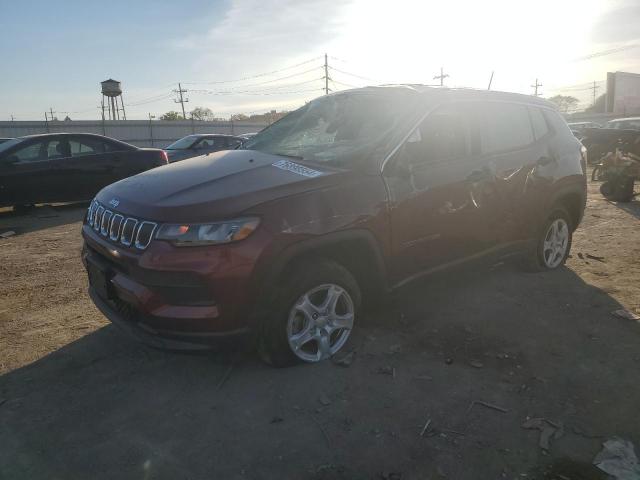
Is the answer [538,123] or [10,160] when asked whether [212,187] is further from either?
[10,160]

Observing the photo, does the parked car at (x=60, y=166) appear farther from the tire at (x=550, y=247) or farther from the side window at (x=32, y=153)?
the tire at (x=550, y=247)

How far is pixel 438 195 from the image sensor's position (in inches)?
134

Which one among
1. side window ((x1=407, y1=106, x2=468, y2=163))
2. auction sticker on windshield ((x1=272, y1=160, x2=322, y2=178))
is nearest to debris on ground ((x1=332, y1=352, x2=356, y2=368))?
auction sticker on windshield ((x1=272, y1=160, x2=322, y2=178))

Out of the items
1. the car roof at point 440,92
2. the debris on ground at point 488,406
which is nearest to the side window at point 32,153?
the car roof at point 440,92

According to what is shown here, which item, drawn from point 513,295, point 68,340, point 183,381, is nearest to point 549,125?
point 513,295

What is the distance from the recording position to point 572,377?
292 cm

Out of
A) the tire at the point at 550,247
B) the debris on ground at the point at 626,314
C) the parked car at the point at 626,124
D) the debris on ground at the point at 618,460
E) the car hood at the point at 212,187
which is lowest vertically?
the debris on ground at the point at 618,460

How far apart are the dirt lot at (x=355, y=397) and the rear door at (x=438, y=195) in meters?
0.26

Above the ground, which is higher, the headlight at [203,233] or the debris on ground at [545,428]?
the headlight at [203,233]

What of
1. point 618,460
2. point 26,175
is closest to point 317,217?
point 618,460

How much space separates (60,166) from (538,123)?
816 centimetres

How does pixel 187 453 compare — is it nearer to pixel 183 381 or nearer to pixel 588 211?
pixel 183 381

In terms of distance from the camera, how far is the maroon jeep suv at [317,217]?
2.57m

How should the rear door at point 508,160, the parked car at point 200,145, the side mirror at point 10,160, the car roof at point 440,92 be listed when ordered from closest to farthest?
the car roof at point 440,92 → the rear door at point 508,160 → the side mirror at point 10,160 → the parked car at point 200,145
